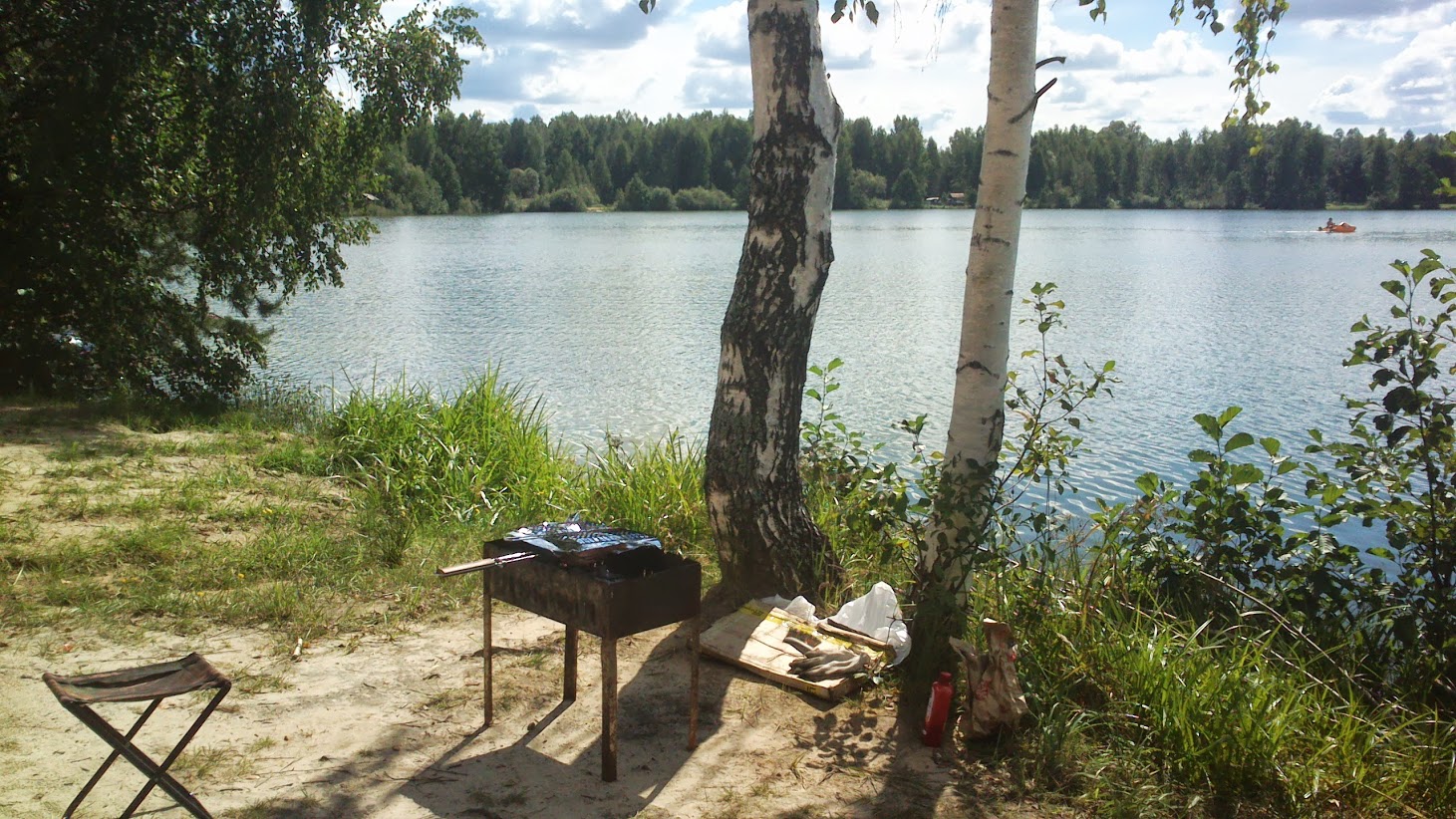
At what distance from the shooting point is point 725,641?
489 cm

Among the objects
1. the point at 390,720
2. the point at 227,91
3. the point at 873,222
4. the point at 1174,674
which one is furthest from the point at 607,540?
the point at 873,222

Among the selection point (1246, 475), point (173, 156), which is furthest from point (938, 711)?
point (173, 156)

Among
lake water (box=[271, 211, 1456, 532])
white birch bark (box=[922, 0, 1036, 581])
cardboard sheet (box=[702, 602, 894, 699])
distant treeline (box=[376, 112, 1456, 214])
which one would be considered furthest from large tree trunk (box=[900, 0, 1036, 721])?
distant treeline (box=[376, 112, 1456, 214])

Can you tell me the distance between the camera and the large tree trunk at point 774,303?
16.5 feet

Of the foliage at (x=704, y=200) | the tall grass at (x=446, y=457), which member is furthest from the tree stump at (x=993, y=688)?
the foliage at (x=704, y=200)

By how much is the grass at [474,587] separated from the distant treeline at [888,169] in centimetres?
5749

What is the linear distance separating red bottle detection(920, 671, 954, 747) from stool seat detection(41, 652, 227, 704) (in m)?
2.41

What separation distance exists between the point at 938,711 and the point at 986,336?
1475 millimetres

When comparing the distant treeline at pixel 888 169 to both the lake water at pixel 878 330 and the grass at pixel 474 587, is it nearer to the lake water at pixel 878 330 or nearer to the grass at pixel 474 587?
the lake water at pixel 878 330

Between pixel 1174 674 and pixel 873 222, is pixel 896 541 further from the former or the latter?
pixel 873 222

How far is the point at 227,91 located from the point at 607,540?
748cm

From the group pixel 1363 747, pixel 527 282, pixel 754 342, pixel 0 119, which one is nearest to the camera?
pixel 1363 747

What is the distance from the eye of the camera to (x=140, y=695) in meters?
3.07

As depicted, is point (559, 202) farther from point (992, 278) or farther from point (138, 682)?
point (138, 682)
